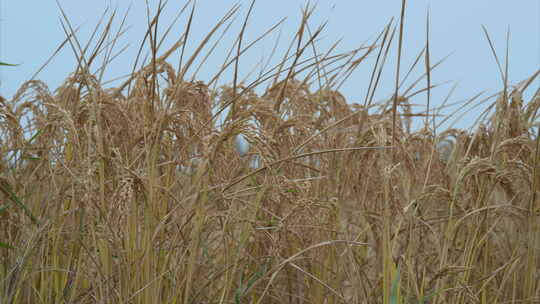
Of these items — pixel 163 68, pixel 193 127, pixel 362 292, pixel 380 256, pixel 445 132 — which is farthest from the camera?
pixel 445 132

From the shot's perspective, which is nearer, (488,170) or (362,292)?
(362,292)

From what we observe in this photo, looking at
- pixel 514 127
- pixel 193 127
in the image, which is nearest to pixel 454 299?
pixel 514 127

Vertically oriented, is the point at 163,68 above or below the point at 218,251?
above

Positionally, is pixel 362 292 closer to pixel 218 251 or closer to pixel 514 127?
pixel 218 251

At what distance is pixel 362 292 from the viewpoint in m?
1.62

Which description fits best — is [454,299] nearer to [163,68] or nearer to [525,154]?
[525,154]

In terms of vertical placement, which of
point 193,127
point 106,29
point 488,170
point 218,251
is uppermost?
point 106,29

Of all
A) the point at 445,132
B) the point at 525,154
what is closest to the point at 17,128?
the point at 445,132

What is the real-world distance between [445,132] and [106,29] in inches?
57.0

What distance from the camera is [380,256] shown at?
175 centimetres

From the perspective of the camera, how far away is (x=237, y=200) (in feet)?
6.27

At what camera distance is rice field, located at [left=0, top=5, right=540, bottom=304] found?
141 centimetres

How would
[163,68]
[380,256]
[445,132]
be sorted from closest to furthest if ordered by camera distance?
[380,256] < [163,68] < [445,132]

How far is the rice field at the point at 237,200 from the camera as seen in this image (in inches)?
55.6
